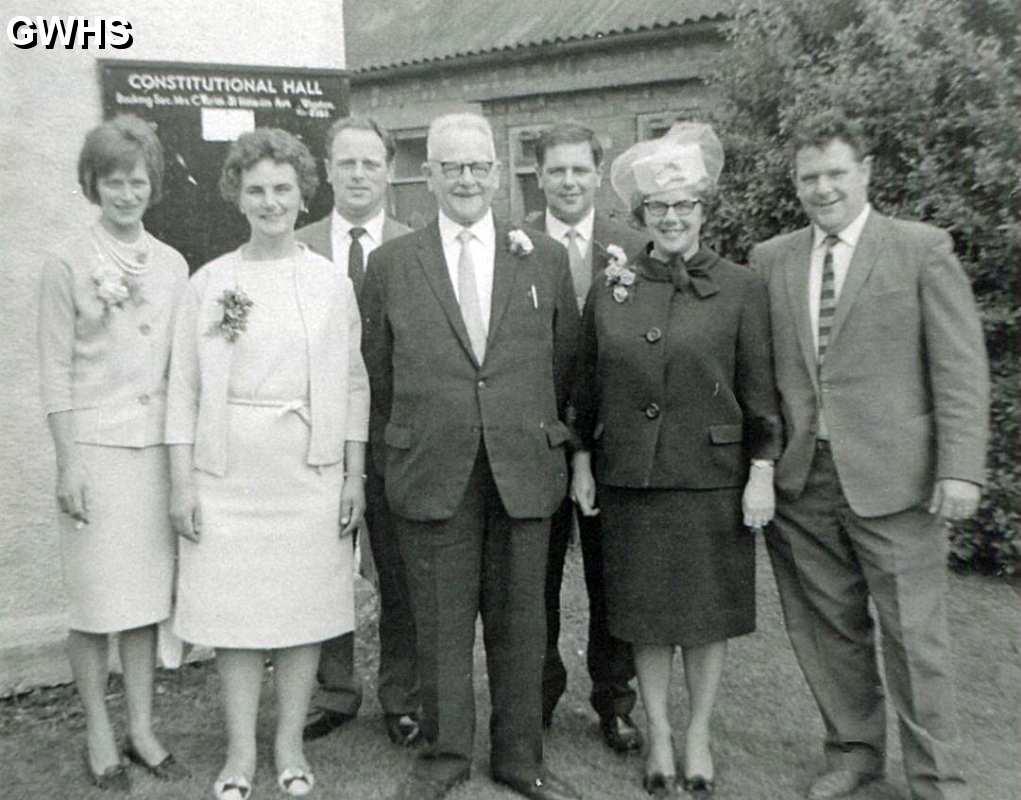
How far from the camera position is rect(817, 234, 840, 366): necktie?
12.3ft

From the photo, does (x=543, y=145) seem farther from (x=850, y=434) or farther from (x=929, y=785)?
(x=929, y=785)

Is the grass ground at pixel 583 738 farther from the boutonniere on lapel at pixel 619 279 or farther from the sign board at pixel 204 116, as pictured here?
the sign board at pixel 204 116

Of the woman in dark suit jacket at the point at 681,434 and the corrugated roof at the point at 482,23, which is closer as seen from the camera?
the woman in dark suit jacket at the point at 681,434

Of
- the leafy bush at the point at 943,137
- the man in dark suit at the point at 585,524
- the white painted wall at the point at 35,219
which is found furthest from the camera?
the leafy bush at the point at 943,137

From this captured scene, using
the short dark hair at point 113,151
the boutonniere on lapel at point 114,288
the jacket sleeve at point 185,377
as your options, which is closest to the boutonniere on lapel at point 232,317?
the jacket sleeve at point 185,377

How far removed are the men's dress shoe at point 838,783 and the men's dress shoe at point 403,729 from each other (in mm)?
1473

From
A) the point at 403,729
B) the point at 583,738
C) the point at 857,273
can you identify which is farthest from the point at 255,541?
the point at 857,273

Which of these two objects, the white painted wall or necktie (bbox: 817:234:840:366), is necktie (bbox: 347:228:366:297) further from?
necktie (bbox: 817:234:840:366)

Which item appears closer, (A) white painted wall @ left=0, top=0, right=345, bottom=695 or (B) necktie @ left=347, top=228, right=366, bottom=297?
(B) necktie @ left=347, top=228, right=366, bottom=297

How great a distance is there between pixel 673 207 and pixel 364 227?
132 cm

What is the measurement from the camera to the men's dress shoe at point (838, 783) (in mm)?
3916

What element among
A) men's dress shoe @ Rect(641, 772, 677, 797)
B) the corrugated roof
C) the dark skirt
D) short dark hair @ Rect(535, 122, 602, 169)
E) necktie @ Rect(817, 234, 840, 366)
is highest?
the corrugated roof

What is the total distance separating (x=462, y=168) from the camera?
12.5 feet

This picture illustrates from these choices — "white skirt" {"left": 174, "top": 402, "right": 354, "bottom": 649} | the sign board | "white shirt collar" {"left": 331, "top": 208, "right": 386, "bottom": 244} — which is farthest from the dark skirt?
the sign board
